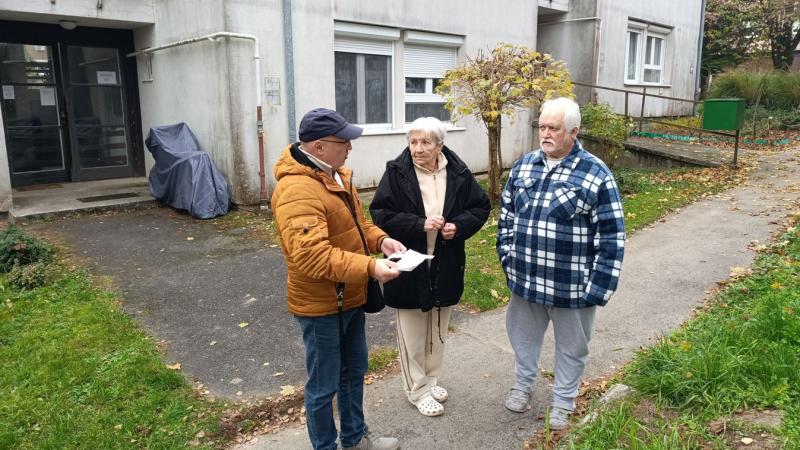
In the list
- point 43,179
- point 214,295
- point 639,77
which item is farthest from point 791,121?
point 43,179

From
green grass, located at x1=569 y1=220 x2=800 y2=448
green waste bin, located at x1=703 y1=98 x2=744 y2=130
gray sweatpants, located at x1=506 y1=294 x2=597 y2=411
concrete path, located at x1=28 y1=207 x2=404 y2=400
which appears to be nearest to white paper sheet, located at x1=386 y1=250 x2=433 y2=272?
gray sweatpants, located at x1=506 y1=294 x2=597 y2=411

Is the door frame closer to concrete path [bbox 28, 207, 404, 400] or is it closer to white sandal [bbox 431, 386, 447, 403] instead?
concrete path [bbox 28, 207, 404, 400]

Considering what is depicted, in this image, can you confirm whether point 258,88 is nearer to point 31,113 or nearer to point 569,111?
point 31,113

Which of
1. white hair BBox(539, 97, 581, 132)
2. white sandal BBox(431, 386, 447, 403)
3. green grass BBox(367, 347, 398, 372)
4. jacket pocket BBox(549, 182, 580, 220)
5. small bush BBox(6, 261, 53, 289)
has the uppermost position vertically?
white hair BBox(539, 97, 581, 132)

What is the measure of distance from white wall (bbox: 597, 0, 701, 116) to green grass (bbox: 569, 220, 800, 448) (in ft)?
41.6

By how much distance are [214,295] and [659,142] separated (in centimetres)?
1176

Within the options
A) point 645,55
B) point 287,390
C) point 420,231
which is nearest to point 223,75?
point 287,390

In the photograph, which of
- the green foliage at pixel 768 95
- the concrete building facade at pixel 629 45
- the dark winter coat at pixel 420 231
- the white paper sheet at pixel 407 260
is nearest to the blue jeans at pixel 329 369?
the white paper sheet at pixel 407 260

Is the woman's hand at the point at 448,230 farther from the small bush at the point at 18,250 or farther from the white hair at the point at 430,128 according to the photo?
the small bush at the point at 18,250

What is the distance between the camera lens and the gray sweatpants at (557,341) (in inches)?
128

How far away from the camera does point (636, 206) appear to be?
8828 millimetres

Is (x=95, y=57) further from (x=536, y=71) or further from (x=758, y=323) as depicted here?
(x=758, y=323)

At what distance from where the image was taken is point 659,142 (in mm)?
14008

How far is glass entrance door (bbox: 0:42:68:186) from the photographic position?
9.90 metres
